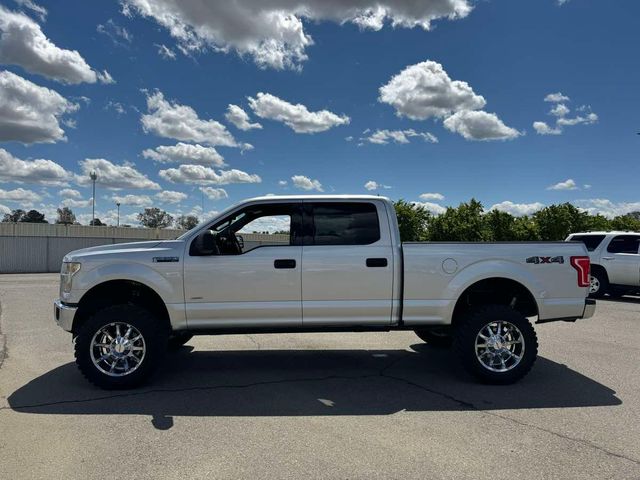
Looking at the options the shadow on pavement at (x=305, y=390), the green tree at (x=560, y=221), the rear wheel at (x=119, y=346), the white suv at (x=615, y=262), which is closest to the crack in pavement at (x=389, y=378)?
the shadow on pavement at (x=305, y=390)

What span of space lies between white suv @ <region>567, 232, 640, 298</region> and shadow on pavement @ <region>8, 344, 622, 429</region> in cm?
858

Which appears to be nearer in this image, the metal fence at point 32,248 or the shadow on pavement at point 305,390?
the shadow on pavement at point 305,390

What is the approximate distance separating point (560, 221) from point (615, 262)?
36.0 m

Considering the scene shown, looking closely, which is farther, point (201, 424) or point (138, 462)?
point (201, 424)

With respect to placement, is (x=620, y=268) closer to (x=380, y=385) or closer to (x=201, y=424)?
(x=380, y=385)

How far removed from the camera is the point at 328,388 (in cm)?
527

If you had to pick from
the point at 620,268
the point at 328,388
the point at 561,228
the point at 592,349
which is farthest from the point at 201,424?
the point at 561,228

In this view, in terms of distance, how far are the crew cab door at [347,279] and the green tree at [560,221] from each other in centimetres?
4506

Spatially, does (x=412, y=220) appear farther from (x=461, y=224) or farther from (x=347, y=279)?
(x=347, y=279)

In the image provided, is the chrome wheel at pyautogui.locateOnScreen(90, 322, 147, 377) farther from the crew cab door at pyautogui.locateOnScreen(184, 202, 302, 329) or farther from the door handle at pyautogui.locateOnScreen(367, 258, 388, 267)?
the door handle at pyautogui.locateOnScreen(367, 258, 388, 267)

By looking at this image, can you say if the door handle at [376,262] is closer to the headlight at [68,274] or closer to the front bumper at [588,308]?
the front bumper at [588,308]

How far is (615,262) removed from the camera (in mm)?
13383

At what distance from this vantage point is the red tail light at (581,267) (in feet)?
18.0

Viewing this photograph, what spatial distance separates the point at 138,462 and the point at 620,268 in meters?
13.6
